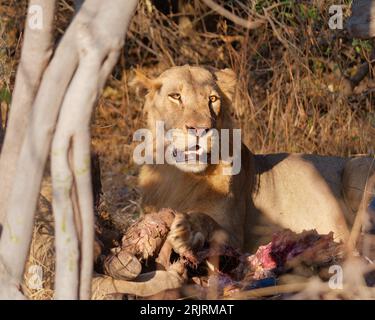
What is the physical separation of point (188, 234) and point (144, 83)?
5.05 feet

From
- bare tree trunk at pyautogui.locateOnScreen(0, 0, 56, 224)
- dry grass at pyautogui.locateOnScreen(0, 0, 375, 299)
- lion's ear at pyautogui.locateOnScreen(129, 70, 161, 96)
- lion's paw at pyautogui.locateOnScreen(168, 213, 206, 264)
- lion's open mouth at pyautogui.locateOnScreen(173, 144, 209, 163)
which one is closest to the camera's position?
bare tree trunk at pyautogui.locateOnScreen(0, 0, 56, 224)

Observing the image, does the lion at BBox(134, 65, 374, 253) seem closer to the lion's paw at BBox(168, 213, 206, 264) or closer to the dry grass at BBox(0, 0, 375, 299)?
the lion's paw at BBox(168, 213, 206, 264)

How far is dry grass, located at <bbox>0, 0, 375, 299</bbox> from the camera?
25.8 feet

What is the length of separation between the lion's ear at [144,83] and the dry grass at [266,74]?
138 centimetres

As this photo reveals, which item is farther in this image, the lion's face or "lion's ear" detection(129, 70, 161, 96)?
"lion's ear" detection(129, 70, 161, 96)

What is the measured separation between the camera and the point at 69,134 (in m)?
3.28

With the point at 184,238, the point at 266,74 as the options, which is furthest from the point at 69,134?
the point at 266,74

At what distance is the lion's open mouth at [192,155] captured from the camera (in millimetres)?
5426

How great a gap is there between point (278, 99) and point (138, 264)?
12.6 ft

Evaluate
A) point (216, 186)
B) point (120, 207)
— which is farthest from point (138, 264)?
point (120, 207)

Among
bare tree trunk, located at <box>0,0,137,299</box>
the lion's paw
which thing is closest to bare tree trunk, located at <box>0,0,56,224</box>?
bare tree trunk, located at <box>0,0,137,299</box>

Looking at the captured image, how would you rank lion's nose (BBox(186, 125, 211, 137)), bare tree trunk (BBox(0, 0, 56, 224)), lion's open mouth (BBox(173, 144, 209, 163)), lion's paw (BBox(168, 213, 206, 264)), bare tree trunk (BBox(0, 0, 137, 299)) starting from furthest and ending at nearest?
lion's open mouth (BBox(173, 144, 209, 163))
lion's nose (BBox(186, 125, 211, 137))
lion's paw (BBox(168, 213, 206, 264))
bare tree trunk (BBox(0, 0, 56, 224))
bare tree trunk (BBox(0, 0, 137, 299))

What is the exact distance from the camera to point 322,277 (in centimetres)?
430

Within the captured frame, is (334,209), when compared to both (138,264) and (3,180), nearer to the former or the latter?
(138,264)
